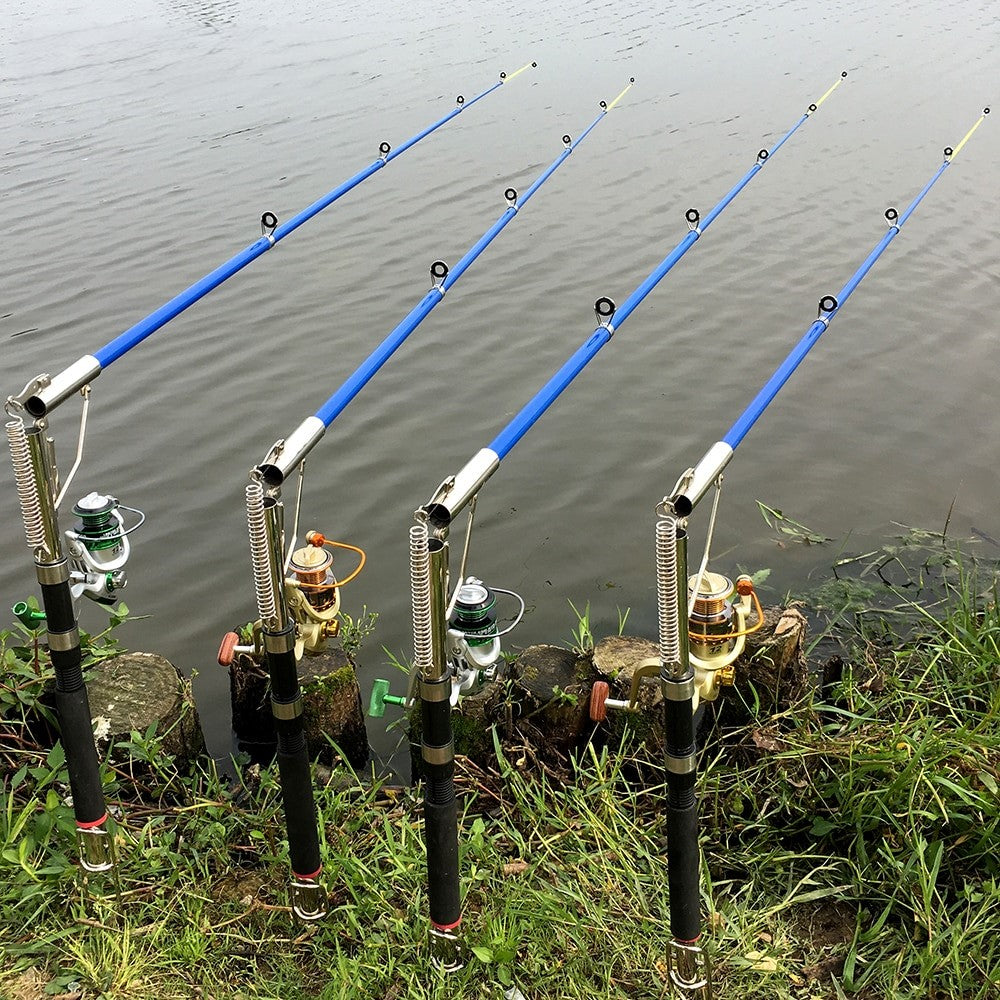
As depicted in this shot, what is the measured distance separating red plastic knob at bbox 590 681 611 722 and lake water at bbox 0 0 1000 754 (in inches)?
37.9

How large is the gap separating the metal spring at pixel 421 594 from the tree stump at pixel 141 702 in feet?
4.61

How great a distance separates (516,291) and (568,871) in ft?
16.3

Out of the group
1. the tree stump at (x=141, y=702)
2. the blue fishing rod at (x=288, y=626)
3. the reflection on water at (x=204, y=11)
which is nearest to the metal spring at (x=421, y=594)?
the blue fishing rod at (x=288, y=626)

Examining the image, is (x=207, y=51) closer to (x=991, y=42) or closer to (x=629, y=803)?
(x=991, y=42)

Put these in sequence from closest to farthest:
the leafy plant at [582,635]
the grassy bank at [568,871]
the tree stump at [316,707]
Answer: the grassy bank at [568,871], the tree stump at [316,707], the leafy plant at [582,635]

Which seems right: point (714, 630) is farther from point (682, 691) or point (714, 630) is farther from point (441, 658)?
point (441, 658)

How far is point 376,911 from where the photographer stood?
272 cm

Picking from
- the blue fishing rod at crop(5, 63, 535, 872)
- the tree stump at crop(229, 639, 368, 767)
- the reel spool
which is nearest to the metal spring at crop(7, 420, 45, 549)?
the blue fishing rod at crop(5, 63, 535, 872)

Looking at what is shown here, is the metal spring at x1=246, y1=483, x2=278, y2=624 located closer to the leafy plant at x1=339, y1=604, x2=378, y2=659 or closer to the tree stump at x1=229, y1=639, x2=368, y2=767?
the tree stump at x1=229, y1=639, x2=368, y2=767

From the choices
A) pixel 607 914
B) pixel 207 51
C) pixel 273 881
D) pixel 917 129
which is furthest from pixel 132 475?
pixel 207 51

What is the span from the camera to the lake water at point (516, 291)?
510 cm

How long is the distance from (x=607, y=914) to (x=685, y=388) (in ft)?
12.6

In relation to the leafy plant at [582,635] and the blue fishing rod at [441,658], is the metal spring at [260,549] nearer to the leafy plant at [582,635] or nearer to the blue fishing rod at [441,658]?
the blue fishing rod at [441,658]

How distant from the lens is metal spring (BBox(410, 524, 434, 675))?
2.02 m
